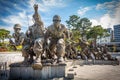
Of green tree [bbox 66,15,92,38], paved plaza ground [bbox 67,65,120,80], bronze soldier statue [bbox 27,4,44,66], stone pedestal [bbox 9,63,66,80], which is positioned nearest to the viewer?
stone pedestal [bbox 9,63,66,80]

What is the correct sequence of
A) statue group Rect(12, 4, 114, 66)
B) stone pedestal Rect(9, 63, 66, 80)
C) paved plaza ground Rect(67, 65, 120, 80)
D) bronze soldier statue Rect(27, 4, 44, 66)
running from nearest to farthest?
1. stone pedestal Rect(9, 63, 66, 80)
2. paved plaza ground Rect(67, 65, 120, 80)
3. statue group Rect(12, 4, 114, 66)
4. bronze soldier statue Rect(27, 4, 44, 66)

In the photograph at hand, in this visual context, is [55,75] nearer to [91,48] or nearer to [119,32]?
[91,48]

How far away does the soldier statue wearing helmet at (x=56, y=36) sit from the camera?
5.03 m

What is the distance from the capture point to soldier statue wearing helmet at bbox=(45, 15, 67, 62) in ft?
Result: 16.5

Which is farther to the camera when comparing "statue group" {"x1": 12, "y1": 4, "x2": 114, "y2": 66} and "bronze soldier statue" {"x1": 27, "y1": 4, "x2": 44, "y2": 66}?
"bronze soldier statue" {"x1": 27, "y1": 4, "x2": 44, "y2": 66}

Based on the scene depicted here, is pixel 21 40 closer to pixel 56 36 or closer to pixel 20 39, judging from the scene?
pixel 20 39

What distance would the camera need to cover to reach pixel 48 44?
5.38m

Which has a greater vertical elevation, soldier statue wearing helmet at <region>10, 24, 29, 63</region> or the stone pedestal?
soldier statue wearing helmet at <region>10, 24, 29, 63</region>

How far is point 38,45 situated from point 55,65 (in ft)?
2.25

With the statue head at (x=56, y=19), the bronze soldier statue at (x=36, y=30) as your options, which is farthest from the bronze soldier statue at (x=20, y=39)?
the statue head at (x=56, y=19)

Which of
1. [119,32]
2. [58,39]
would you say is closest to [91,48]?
[58,39]

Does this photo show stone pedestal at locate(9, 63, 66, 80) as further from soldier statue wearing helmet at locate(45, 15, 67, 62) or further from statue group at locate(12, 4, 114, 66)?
soldier statue wearing helmet at locate(45, 15, 67, 62)

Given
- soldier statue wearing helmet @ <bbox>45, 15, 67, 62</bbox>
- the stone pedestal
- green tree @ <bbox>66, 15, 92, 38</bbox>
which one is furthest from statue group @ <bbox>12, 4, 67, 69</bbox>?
green tree @ <bbox>66, 15, 92, 38</bbox>

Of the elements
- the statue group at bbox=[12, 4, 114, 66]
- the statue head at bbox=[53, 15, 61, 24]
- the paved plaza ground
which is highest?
the statue head at bbox=[53, 15, 61, 24]
